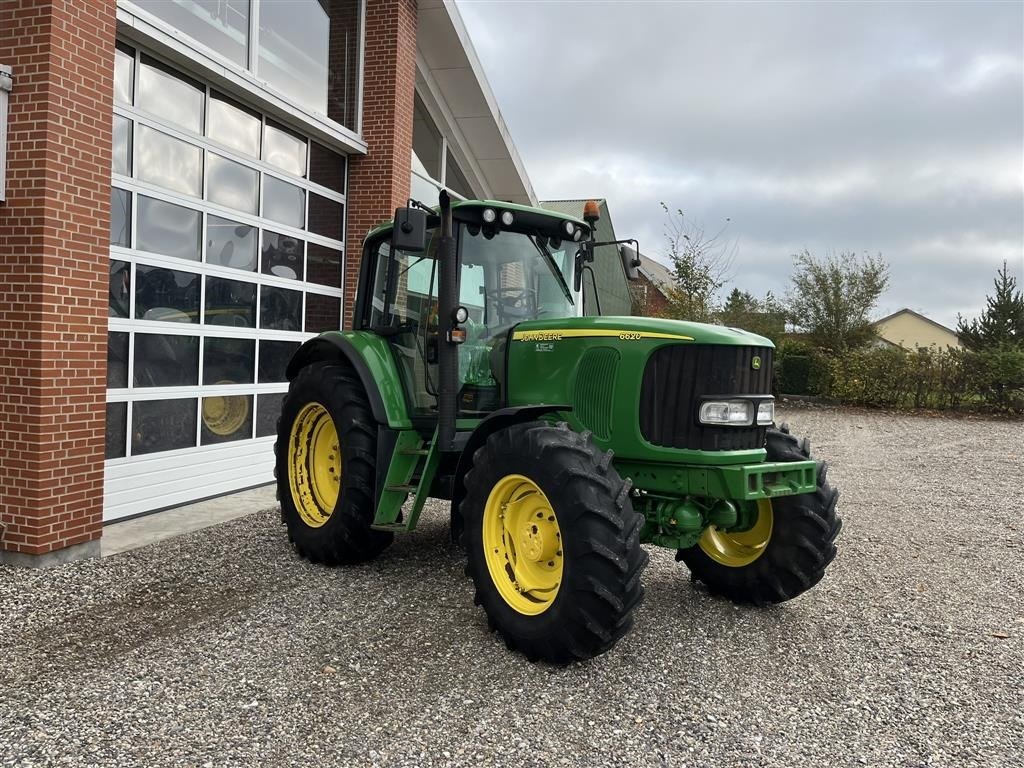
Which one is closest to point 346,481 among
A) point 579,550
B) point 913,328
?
point 579,550

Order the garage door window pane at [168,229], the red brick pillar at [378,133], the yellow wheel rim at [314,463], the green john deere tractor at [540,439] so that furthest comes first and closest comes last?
the red brick pillar at [378,133], the garage door window pane at [168,229], the yellow wheel rim at [314,463], the green john deere tractor at [540,439]

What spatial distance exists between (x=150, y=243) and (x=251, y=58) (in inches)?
87.5

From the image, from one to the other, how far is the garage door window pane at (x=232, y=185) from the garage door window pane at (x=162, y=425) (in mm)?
1887

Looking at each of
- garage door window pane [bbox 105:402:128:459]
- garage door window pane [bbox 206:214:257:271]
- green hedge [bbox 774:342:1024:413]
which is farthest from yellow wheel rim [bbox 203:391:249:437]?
green hedge [bbox 774:342:1024:413]

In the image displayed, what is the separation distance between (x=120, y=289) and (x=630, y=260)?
13.2ft

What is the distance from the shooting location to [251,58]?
732 centimetres

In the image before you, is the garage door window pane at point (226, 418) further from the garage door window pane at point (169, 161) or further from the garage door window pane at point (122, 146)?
the garage door window pane at point (122, 146)

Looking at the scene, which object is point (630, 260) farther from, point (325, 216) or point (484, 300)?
point (325, 216)

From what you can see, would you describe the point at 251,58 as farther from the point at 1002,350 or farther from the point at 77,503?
the point at 1002,350

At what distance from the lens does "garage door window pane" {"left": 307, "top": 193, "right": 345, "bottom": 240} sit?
28.2 ft

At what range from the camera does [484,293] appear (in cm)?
471

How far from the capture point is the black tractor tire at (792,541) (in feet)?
13.8

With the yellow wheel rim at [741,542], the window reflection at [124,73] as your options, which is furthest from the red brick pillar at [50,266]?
the yellow wheel rim at [741,542]

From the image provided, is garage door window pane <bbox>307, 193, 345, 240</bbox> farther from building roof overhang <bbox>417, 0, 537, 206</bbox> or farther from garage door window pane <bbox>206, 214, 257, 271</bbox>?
building roof overhang <bbox>417, 0, 537, 206</bbox>
